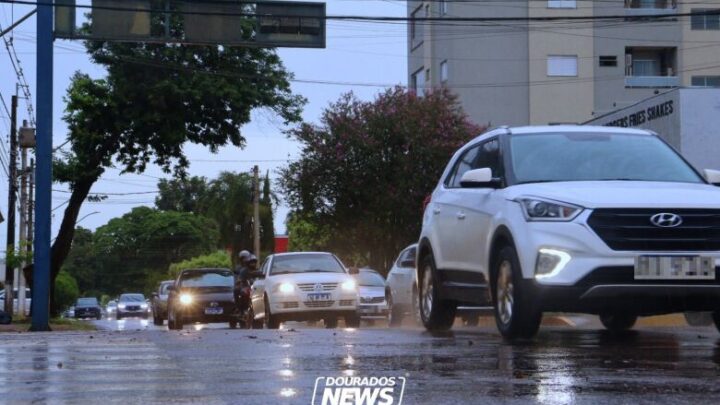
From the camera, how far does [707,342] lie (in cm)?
956

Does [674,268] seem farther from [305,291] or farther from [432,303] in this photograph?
[305,291]

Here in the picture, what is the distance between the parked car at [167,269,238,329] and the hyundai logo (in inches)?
803

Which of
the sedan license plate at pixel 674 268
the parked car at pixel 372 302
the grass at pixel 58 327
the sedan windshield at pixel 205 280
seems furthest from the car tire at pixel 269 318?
the sedan license plate at pixel 674 268

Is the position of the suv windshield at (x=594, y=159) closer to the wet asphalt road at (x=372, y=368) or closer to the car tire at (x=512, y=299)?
the car tire at (x=512, y=299)

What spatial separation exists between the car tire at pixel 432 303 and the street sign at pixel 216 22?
9860mm

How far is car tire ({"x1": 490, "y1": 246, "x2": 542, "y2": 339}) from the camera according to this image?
919 cm

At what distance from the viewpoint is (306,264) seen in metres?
21.7

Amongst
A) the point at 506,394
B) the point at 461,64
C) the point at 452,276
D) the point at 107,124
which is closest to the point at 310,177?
the point at 107,124

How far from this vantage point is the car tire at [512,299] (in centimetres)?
919

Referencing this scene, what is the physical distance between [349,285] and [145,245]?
84.9 metres

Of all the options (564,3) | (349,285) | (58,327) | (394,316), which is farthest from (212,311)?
(564,3)

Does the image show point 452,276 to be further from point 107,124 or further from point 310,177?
point 310,177

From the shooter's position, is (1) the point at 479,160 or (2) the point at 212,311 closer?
(1) the point at 479,160

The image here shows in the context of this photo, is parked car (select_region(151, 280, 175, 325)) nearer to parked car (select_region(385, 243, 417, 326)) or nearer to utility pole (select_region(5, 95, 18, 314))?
utility pole (select_region(5, 95, 18, 314))
